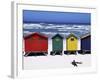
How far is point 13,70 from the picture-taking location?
1414 millimetres

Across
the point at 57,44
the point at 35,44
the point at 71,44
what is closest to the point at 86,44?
the point at 71,44

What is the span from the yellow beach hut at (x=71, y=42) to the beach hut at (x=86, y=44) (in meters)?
0.05

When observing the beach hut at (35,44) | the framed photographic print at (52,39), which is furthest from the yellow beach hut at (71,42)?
the beach hut at (35,44)

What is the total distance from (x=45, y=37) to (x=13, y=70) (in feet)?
0.92

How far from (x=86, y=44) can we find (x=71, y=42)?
0.38 feet

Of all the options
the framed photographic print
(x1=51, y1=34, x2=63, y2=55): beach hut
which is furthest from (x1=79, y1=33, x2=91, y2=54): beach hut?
(x1=51, y1=34, x2=63, y2=55): beach hut

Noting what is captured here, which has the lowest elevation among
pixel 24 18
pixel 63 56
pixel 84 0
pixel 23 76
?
pixel 23 76

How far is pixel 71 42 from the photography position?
62.3 inches

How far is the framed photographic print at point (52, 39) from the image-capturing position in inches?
56.4

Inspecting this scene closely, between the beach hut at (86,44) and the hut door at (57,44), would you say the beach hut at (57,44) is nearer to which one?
the hut door at (57,44)

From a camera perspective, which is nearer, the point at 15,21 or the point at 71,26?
the point at 15,21
